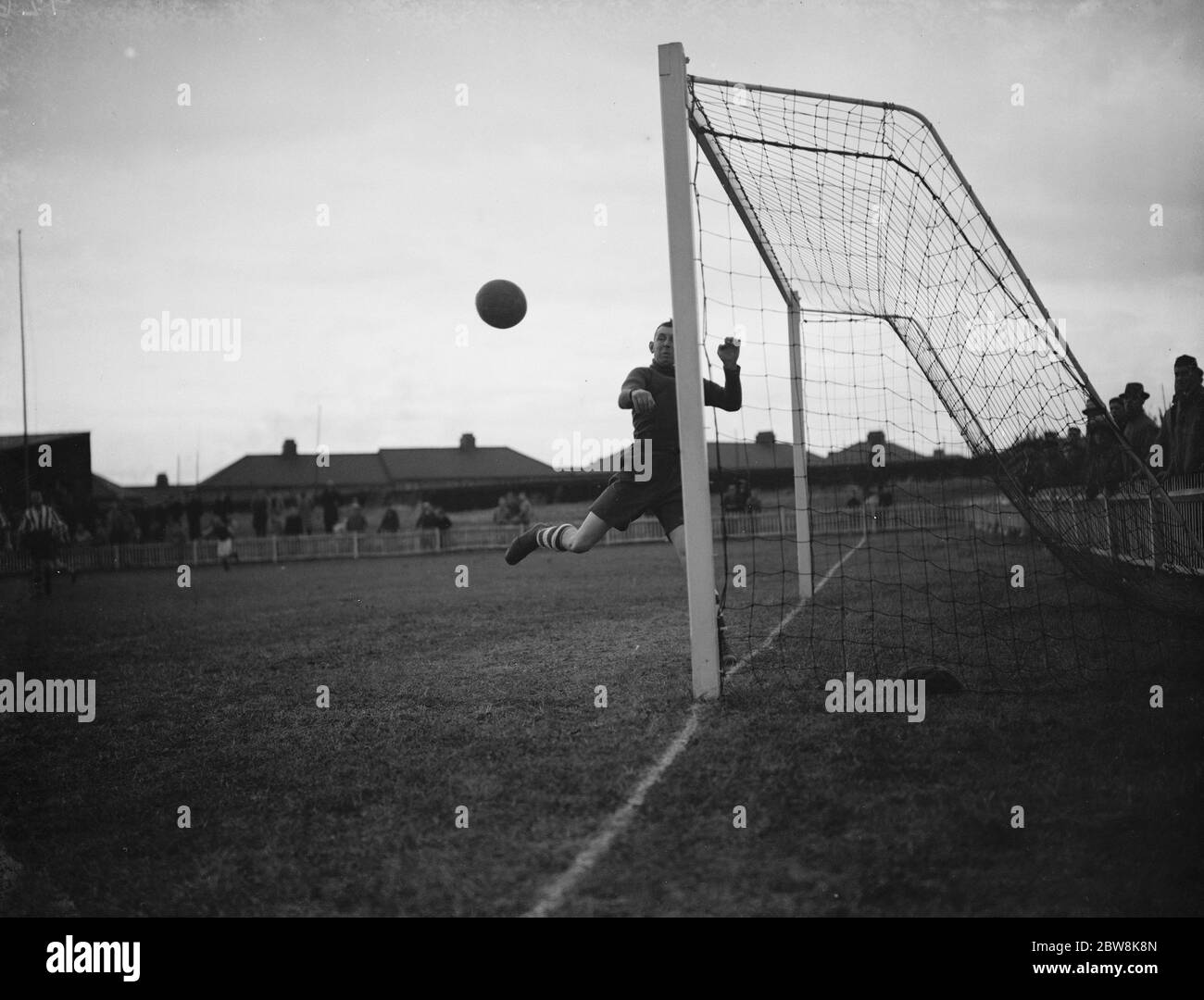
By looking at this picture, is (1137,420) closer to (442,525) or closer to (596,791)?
(596,791)

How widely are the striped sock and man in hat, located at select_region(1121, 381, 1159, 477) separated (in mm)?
6407

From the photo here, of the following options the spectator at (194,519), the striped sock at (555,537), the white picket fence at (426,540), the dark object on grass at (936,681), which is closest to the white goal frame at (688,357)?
the dark object on grass at (936,681)

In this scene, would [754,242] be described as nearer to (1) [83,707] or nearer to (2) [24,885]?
(1) [83,707]

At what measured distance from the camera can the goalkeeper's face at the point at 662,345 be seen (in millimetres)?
6473

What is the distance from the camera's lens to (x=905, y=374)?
10.7m

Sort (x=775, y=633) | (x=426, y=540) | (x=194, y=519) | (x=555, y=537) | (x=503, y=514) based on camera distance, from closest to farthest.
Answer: (x=555, y=537) < (x=775, y=633) < (x=426, y=540) < (x=194, y=519) < (x=503, y=514)

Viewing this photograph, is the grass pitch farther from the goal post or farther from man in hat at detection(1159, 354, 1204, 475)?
man in hat at detection(1159, 354, 1204, 475)

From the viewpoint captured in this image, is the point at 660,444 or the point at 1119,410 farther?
the point at 1119,410

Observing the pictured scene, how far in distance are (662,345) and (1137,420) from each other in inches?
251

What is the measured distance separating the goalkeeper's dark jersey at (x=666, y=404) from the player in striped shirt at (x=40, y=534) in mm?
Result: 14532

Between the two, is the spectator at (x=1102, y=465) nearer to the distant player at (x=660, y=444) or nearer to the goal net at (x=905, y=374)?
the goal net at (x=905, y=374)

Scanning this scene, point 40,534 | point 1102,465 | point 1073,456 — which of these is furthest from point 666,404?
point 40,534

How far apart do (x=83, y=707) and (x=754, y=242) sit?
7145mm

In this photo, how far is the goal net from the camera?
6371mm
